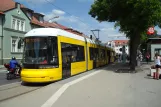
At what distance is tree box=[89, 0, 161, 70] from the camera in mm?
20906

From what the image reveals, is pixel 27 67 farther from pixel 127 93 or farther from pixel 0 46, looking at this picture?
pixel 0 46

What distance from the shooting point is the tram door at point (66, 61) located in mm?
15758

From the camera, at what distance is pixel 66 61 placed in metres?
16.4

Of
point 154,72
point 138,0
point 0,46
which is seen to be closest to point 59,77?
point 154,72

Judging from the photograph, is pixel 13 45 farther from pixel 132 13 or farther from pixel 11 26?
pixel 132 13

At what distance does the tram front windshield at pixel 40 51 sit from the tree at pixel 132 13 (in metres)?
8.81

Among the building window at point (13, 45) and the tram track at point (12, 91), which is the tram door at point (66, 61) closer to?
the tram track at point (12, 91)

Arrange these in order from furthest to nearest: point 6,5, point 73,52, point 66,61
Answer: point 6,5, point 73,52, point 66,61

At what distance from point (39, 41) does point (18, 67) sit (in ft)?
18.0

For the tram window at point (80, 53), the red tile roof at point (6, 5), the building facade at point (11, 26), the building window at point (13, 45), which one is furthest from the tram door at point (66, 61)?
the building window at point (13, 45)

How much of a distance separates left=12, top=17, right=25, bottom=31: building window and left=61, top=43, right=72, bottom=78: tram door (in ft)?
92.5

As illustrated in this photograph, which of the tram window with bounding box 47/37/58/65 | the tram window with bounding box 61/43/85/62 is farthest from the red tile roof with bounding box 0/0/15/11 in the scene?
the tram window with bounding box 47/37/58/65

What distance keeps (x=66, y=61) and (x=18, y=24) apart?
30759 millimetres

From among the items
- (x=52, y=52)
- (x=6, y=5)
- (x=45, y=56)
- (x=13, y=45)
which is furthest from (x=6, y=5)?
(x=45, y=56)
